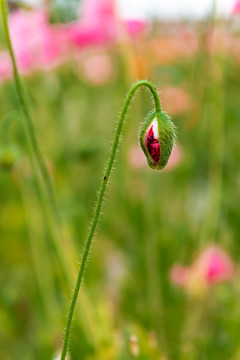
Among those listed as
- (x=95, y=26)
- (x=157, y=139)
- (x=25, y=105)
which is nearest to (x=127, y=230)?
(x=95, y=26)

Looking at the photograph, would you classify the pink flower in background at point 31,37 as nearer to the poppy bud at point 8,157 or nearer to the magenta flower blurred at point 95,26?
the magenta flower blurred at point 95,26

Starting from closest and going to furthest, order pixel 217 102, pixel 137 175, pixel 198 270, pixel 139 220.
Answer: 1. pixel 198 270
2. pixel 217 102
3. pixel 139 220
4. pixel 137 175

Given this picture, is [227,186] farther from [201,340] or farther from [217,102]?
[201,340]

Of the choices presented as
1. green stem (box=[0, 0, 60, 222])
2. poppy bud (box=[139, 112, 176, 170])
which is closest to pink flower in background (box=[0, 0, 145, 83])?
green stem (box=[0, 0, 60, 222])

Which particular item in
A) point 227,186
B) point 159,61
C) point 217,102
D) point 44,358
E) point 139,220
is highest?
point 159,61

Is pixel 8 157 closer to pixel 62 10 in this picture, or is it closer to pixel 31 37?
pixel 62 10

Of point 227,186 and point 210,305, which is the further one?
point 227,186

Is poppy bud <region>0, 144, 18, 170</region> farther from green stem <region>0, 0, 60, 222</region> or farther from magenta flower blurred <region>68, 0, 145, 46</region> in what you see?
magenta flower blurred <region>68, 0, 145, 46</region>

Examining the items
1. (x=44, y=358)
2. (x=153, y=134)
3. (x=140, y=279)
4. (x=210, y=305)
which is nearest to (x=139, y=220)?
(x=140, y=279)
